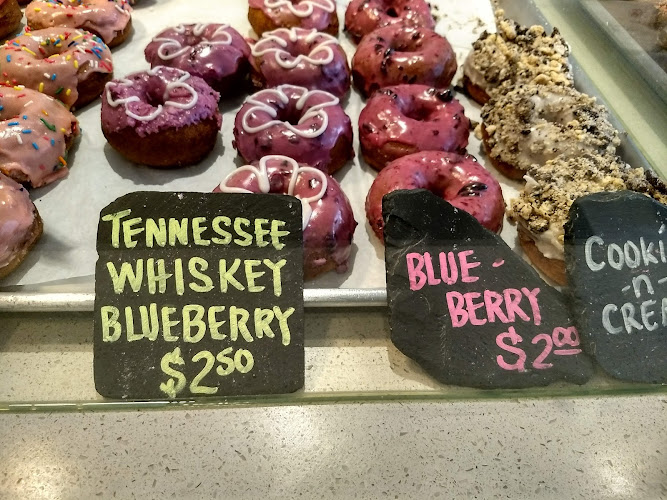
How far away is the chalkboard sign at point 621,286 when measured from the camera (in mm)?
1036

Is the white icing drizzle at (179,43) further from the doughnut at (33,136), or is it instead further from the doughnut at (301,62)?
the doughnut at (33,136)

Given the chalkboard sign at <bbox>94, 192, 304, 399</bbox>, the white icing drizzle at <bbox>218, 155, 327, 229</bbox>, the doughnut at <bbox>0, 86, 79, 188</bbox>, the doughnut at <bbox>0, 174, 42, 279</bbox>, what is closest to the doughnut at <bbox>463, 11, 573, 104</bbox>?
the white icing drizzle at <bbox>218, 155, 327, 229</bbox>

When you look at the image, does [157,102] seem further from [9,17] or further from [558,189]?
[558,189]

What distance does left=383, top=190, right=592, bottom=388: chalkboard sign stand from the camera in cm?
105

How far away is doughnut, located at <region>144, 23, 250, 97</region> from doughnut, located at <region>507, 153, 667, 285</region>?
3.75 feet

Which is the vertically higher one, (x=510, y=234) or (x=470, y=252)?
(x=470, y=252)

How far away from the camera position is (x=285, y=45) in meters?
2.12

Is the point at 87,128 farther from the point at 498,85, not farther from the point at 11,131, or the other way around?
the point at 498,85

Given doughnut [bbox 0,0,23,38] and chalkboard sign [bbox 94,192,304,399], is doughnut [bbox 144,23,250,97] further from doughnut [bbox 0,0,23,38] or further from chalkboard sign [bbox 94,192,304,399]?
chalkboard sign [bbox 94,192,304,399]

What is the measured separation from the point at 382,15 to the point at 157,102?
3.35 feet

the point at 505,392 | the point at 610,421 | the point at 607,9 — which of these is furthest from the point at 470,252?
the point at 607,9

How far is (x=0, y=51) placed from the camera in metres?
2.03

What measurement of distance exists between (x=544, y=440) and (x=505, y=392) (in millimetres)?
277

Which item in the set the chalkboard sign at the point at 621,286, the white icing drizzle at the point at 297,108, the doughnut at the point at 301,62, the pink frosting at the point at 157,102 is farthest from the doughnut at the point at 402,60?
the chalkboard sign at the point at 621,286
